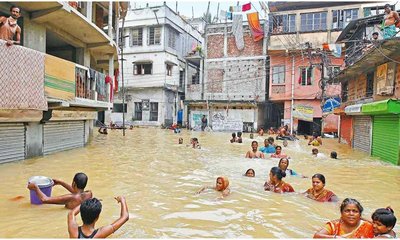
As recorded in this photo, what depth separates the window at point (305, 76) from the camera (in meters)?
27.7

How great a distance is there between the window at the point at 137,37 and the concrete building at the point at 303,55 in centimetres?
1338

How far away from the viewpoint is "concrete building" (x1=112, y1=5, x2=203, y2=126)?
3256 centimetres

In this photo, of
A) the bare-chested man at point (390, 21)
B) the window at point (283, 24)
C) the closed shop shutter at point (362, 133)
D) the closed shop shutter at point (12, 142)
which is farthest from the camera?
the window at point (283, 24)

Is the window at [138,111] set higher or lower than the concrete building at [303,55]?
lower

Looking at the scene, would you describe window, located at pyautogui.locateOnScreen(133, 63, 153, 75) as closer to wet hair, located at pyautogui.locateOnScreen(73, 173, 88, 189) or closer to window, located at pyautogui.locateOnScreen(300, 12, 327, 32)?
window, located at pyautogui.locateOnScreen(300, 12, 327, 32)

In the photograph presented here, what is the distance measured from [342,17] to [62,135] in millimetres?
23711

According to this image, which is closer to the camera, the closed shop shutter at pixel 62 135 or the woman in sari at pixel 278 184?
the woman in sari at pixel 278 184

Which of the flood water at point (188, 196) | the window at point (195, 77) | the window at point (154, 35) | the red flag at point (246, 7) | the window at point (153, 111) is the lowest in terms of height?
the flood water at point (188, 196)

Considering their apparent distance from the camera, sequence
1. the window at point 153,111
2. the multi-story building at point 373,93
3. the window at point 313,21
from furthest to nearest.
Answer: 1. the window at point 153,111
2. the window at point 313,21
3. the multi-story building at point 373,93

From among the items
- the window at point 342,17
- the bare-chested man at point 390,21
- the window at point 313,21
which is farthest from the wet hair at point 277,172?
the window at point 342,17

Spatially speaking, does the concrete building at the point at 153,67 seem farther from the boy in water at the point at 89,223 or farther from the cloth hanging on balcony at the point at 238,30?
the boy in water at the point at 89,223

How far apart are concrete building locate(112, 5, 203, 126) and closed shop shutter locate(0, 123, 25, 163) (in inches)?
857

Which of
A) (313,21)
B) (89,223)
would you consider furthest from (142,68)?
(89,223)

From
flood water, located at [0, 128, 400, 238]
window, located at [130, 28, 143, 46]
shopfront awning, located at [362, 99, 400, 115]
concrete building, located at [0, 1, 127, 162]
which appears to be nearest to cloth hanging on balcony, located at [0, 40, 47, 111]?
concrete building, located at [0, 1, 127, 162]
